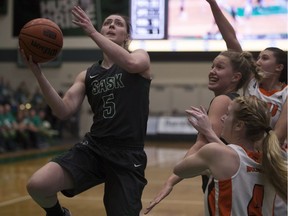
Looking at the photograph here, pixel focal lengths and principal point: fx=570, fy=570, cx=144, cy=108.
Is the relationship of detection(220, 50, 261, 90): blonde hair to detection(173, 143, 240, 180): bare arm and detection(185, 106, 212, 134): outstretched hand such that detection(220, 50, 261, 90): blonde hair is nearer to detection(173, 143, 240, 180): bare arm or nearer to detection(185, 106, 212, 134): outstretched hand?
detection(185, 106, 212, 134): outstretched hand

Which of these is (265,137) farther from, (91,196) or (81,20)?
(91,196)

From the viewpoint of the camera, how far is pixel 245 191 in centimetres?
253

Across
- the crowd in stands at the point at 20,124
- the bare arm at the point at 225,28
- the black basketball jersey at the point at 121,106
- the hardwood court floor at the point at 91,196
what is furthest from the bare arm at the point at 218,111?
the crowd in stands at the point at 20,124

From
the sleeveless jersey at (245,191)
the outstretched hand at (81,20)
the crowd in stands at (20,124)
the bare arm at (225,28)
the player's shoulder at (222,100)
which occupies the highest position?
the outstretched hand at (81,20)

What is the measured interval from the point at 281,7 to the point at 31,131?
634 centimetres

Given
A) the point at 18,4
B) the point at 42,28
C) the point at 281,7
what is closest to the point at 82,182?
the point at 42,28

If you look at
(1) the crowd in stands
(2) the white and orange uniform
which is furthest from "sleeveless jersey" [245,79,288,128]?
(1) the crowd in stands

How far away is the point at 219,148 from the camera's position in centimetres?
248

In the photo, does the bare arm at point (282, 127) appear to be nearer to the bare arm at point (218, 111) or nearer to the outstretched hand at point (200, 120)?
the bare arm at point (218, 111)

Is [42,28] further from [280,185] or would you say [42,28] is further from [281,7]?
[281,7]

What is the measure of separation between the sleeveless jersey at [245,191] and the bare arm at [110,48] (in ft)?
3.45

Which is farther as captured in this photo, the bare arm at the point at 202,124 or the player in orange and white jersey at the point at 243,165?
the bare arm at the point at 202,124

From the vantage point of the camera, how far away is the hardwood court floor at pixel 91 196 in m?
5.86

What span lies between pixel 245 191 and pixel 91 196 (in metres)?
4.59
